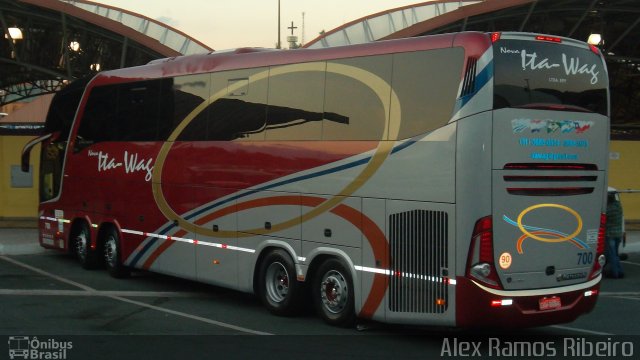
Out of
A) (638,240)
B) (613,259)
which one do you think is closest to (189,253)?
(613,259)

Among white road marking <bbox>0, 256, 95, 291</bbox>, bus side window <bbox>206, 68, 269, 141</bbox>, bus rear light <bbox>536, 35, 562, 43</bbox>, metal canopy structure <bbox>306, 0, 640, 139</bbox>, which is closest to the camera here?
bus rear light <bbox>536, 35, 562, 43</bbox>

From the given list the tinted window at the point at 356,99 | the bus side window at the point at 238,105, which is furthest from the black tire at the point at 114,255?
the tinted window at the point at 356,99

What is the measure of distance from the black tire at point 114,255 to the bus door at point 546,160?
27.5ft

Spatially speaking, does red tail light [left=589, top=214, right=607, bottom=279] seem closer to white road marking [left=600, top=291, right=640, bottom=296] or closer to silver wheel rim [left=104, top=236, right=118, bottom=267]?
white road marking [left=600, top=291, right=640, bottom=296]

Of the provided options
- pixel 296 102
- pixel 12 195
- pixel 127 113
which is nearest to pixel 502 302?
pixel 296 102

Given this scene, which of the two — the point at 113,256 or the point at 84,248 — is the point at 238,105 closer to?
the point at 113,256

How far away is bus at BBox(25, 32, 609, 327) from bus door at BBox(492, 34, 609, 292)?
2cm

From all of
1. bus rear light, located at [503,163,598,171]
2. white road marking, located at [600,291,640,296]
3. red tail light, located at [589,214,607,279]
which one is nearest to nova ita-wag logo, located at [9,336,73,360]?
bus rear light, located at [503,163,598,171]

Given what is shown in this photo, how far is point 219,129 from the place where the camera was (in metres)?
12.9

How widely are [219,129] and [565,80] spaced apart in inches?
212

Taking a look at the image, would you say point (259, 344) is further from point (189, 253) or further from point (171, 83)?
point (171, 83)

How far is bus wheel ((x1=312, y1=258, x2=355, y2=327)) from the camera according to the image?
35.2 ft

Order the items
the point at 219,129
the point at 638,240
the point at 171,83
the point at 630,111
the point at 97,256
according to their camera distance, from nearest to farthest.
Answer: the point at 219,129, the point at 171,83, the point at 97,256, the point at 638,240, the point at 630,111

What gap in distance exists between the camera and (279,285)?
11984 millimetres
